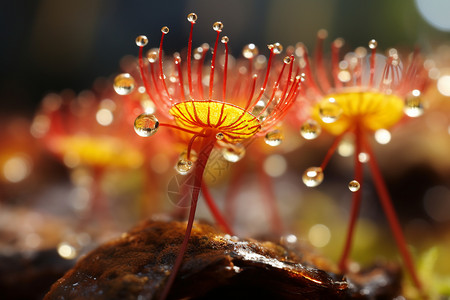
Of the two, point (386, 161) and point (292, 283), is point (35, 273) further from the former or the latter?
point (386, 161)

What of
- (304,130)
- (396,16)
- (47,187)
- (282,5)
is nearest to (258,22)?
(282,5)

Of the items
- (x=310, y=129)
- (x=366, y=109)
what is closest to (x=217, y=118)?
(x=310, y=129)

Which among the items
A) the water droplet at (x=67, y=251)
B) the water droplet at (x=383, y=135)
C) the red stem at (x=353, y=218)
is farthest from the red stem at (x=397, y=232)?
the water droplet at (x=67, y=251)

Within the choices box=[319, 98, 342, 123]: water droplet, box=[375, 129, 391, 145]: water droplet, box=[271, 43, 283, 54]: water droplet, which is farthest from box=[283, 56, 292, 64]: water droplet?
box=[375, 129, 391, 145]: water droplet

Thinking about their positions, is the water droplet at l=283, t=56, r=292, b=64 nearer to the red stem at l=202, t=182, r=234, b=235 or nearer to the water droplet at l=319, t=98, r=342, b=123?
the water droplet at l=319, t=98, r=342, b=123

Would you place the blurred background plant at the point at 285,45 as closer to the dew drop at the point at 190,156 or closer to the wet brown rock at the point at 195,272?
the dew drop at the point at 190,156

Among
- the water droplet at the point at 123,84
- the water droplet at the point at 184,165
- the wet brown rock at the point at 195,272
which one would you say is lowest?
the wet brown rock at the point at 195,272

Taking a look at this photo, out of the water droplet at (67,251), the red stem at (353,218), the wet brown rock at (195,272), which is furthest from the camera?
the water droplet at (67,251)

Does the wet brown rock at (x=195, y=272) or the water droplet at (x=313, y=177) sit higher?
the water droplet at (x=313, y=177)

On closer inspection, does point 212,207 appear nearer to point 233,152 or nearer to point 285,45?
point 233,152
